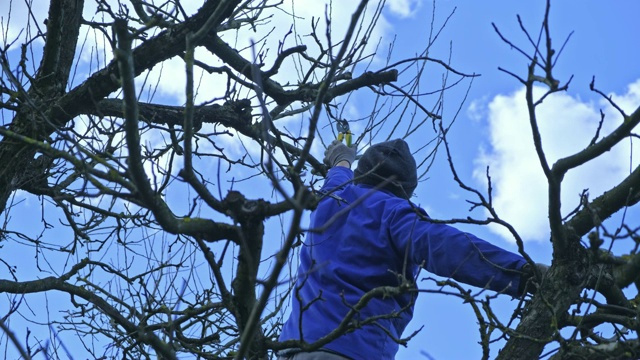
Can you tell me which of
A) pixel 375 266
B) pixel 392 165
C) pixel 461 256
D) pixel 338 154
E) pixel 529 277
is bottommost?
pixel 529 277

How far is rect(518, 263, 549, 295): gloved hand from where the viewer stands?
118 inches

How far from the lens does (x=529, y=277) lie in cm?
310

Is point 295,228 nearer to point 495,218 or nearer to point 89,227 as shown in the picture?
point 495,218

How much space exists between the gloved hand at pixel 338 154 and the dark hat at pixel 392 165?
1.89 feet

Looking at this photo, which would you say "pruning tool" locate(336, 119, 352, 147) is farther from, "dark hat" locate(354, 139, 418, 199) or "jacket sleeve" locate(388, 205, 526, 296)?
"jacket sleeve" locate(388, 205, 526, 296)

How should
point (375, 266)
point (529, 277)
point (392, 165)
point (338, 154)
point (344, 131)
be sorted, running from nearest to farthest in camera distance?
point (529, 277)
point (375, 266)
point (392, 165)
point (338, 154)
point (344, 131)

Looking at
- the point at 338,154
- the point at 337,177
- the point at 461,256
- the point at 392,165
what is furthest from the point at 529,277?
the point at 338,154

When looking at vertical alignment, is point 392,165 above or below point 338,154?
below

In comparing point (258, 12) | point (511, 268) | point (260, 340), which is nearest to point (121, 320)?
point (260, 340)

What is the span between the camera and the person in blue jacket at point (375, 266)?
3.29 m

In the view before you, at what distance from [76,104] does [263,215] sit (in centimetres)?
259

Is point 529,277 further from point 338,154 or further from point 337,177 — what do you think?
point 338,154

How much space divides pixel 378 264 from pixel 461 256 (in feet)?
1.78

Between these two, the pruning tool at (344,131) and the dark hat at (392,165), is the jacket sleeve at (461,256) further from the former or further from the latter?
the pruning tool at (344,131)
